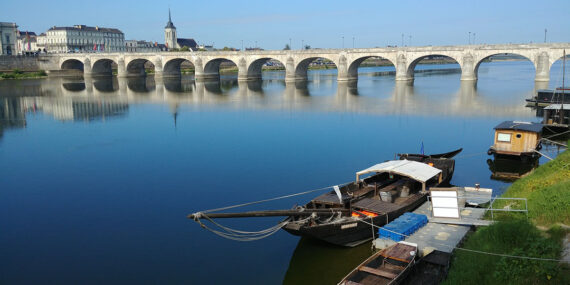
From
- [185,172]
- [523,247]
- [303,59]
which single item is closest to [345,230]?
[523,247]

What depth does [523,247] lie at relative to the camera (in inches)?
380

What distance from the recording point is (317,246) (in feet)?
46.9

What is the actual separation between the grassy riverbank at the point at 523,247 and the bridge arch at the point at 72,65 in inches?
4173

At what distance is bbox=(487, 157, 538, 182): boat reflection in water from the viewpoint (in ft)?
71.5

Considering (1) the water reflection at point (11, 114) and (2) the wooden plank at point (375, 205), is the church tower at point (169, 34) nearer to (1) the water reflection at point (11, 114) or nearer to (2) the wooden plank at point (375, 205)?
(1) the water reflection at point (11, 114)

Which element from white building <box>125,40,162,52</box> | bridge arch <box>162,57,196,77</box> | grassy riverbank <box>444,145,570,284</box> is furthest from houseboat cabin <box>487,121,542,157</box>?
white building <box>125,40,162,52</box>

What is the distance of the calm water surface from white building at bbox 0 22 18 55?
2891 inches

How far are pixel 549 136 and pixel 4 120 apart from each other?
1727 inches

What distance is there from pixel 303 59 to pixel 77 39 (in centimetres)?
9597

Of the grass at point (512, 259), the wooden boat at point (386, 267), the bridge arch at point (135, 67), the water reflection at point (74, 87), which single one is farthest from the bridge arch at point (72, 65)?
the grass at point (512, 259)

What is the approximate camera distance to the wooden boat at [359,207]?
13.2m

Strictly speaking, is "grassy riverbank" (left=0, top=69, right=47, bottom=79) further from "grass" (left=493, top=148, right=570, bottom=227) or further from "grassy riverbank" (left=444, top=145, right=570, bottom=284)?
"grassy riverbank" (left=444, top=145, right=570, bottom=284)

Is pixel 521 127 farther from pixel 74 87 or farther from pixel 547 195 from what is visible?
pixel 74 87

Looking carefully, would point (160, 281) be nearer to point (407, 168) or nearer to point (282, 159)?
point (407, 168)
